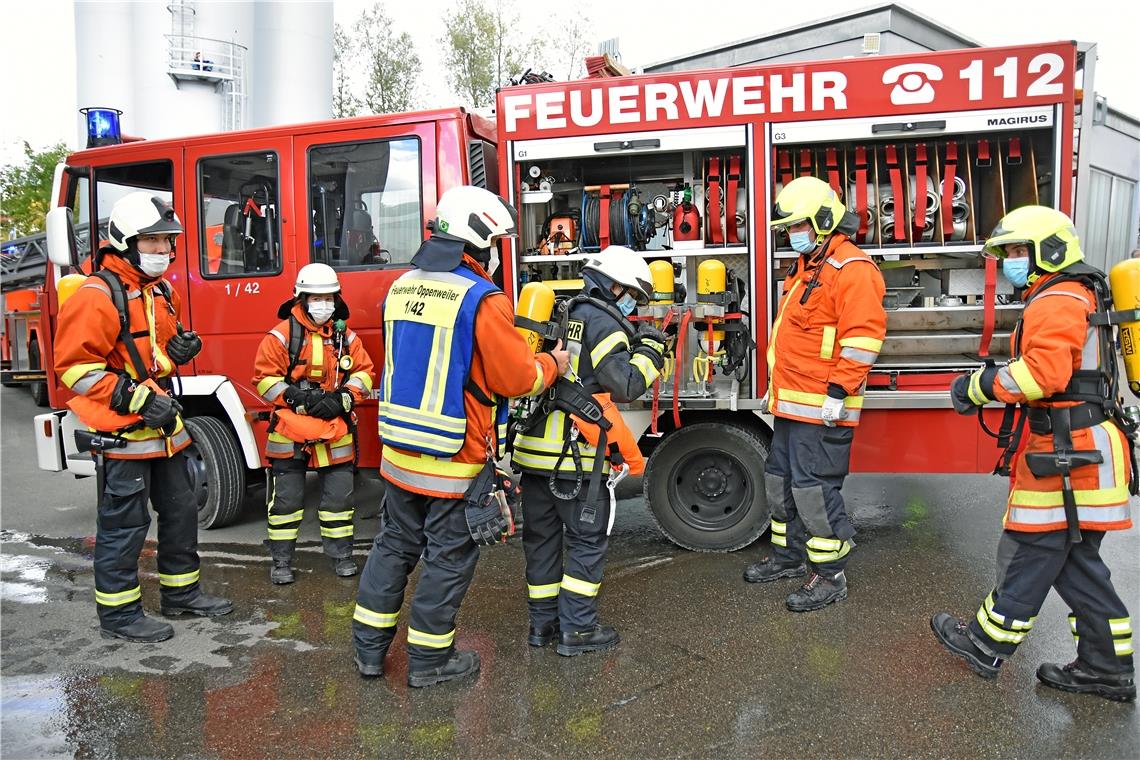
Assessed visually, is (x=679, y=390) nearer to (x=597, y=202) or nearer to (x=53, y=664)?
(x=597, y=202)

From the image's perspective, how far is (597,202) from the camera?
199 inches

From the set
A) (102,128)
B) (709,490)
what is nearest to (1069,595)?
(709,490)

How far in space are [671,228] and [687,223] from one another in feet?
0.57

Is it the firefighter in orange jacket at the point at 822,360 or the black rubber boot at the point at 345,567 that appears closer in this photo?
the firefighter in orange jacket at the point at 822,360

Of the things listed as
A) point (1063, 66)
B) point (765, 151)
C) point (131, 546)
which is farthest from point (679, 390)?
point (131, 546)

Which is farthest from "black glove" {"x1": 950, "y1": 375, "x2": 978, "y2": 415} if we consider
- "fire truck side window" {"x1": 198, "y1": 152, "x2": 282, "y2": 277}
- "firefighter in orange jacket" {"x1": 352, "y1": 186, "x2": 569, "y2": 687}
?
"fire truck side window" {"x1": 198, "y1": 152, "x2": 282, "y2": 277}

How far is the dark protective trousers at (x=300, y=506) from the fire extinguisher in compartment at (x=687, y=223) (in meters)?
2.30

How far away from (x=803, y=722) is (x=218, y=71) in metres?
21.4

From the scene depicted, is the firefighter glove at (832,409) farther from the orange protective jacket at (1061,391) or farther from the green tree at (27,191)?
the green tree at (27,191)

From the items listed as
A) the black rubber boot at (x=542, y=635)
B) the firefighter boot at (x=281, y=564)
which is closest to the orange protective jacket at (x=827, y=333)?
the black rubber boot at (x=542, y=635)

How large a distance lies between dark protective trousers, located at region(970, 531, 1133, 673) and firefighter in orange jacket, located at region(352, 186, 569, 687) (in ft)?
6.22

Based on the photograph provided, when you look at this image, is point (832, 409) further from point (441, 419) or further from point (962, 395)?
point (441, 419)

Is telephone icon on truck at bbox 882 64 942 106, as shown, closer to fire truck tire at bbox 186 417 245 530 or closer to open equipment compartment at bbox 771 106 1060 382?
open equipment compartment at bbox 771 106 1060 382

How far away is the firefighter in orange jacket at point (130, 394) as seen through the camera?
363 cm
